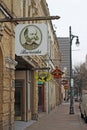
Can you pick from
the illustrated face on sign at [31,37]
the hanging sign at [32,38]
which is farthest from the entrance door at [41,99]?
the illustrated face on sign at [31,37]

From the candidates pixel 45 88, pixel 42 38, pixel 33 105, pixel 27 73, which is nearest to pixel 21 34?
pixel 42 38

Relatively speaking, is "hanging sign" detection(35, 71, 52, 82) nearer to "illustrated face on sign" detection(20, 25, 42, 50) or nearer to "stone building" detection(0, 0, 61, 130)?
"stone building" detection(0, 0, 61, 130)

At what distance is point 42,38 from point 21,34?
80 centimetres

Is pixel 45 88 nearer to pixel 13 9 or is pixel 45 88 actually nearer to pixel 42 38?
pixel 13 9

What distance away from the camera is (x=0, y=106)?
18.1 meters

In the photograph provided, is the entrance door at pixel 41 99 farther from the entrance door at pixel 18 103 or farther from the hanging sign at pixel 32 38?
the hanging sign at pixel 32 38

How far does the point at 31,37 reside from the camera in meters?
16.4

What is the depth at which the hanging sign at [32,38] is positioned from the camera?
16.5 m

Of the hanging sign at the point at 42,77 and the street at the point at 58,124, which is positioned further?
the hanging sign at the point at 42,77

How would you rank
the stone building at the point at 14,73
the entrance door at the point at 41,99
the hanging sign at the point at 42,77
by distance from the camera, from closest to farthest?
the stone building at the point at 14,73 < the hanging sign at the point at 42,77 < the entrance door at the point at 41,99

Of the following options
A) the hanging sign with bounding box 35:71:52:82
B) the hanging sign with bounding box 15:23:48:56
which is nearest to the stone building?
the hanging sign with bounding box 35:71:52:82

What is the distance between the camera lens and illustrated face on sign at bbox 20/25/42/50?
54.0ft

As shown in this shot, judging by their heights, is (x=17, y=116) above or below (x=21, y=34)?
below

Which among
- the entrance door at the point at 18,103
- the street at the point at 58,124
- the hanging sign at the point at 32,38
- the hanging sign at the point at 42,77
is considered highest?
the hanging sign at the point at 32,38
